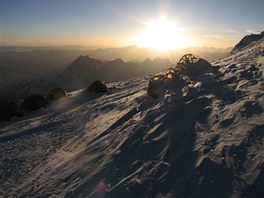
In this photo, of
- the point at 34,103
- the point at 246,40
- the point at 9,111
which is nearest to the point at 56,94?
the point at 34,103

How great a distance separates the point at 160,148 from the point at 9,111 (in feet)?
29.3

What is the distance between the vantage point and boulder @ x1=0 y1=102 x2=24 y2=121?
488 inches

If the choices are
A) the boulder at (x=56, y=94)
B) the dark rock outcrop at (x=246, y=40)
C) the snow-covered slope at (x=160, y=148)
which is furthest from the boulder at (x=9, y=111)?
the dark rock outcrop at (x=246, y=40)

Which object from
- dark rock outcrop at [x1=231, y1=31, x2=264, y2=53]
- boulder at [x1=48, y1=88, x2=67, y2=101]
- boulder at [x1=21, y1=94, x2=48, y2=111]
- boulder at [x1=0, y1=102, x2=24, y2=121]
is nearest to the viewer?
boulder at [x1=0, y1=102, x2=24, y2=121]

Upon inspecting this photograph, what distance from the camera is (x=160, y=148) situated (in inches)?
224

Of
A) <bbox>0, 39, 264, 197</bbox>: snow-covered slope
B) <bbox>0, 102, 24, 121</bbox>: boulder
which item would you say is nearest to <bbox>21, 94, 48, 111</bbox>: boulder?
<bbox>0, 102, 24, 121</bbox>: boulder

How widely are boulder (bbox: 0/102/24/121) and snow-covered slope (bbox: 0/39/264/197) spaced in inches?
91.1

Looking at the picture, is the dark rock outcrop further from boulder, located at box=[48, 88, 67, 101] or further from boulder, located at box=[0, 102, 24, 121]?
boulder, located at box=[0, 102, 24, 121]

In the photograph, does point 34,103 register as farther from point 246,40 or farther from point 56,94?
point 246,40

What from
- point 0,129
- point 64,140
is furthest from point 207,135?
point 0,129

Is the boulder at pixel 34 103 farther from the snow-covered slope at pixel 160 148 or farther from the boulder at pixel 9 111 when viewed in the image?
the snow-covered slope at pixel 160 148

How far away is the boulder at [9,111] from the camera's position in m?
12.4

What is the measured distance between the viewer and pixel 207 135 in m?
5.49

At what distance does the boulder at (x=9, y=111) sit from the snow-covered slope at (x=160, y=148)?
2.31 metres
